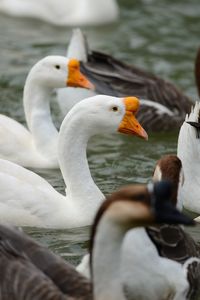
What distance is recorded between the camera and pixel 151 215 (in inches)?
224

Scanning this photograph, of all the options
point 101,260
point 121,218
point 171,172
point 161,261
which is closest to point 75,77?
point 171,172

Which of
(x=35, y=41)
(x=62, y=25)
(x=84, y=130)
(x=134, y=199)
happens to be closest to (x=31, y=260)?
(x=134, y=199)

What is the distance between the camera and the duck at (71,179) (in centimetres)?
870

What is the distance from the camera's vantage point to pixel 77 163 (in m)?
8.92

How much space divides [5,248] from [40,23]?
9467mm

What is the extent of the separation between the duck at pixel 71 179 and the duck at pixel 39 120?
153 centimetres

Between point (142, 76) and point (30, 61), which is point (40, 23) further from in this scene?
point (142, 76)

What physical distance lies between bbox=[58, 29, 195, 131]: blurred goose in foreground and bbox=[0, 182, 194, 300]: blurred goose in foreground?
15.1 feet

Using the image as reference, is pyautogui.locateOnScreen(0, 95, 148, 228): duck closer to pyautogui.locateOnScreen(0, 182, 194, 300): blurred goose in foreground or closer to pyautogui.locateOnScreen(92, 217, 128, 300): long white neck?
pyautogui.locateOnScreen(0, 182, 194, 300): blurred goose in foreground

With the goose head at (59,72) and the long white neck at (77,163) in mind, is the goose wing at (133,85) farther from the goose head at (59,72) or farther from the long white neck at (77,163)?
the long white neck at (77,163)

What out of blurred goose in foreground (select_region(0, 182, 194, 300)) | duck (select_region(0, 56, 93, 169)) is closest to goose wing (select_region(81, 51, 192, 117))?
duck (select_region(0, 56, 93, 169))

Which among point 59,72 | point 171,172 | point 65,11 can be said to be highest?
point 171,172

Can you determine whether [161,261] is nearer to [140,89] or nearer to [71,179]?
[71,179]

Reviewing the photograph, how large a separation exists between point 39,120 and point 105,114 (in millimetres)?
1999
